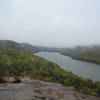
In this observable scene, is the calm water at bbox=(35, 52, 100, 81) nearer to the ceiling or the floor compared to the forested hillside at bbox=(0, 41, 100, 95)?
nearer to the floor

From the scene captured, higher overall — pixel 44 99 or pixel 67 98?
pixel 44 99

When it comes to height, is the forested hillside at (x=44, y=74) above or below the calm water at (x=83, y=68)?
above

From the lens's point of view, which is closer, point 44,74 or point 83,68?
point 44,74

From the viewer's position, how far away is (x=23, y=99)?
516 cm

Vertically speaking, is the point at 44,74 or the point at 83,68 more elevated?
the point at 44,74

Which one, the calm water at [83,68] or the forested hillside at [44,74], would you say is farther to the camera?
the calm water at [83,68]

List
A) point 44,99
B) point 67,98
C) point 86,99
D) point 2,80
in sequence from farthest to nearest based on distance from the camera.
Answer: point 2,80 → point 86,99 → point 67,98 → point 44,99

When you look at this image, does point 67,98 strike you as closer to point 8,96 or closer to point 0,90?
point 8,96

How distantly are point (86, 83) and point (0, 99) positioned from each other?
15.4 meters

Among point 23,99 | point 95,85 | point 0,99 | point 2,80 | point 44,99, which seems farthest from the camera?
point 95,85

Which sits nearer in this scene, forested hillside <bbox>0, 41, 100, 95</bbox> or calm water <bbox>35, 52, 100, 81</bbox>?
forested hillside <bbox>0, 41, 100, 95</bbox>

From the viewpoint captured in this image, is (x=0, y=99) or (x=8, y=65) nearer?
(x=0, y=99)

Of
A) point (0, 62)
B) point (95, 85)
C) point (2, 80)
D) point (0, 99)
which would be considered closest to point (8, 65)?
point (0, 62)

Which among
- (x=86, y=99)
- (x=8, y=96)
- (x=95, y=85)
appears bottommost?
(x=95, y=85)
